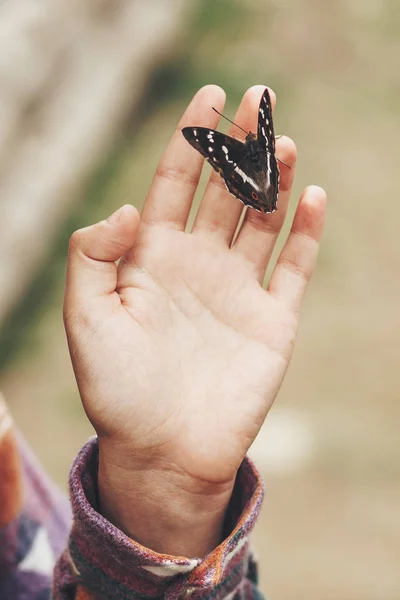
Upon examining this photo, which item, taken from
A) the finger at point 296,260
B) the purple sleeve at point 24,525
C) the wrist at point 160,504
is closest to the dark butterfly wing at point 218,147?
the finger at point 296,260

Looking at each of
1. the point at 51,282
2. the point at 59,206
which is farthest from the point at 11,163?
the point at 51,282

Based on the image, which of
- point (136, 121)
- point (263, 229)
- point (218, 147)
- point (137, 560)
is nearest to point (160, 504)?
point (137, 560)

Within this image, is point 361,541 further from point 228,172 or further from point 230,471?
point 228,172

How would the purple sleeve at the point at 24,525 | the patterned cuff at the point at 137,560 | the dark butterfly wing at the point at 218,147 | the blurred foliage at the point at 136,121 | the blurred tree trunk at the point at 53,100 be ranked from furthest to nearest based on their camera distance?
the blurred tree trunk at the point at 53,100, the blurred foliage at the point at 136,121, the purple sleeve at the point at 24,525, the dark butterfly wing at the point at 218,147, the patterned cuff at the point at 137,560

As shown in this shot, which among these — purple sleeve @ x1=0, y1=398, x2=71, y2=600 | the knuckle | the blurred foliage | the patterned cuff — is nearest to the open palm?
the knuckle

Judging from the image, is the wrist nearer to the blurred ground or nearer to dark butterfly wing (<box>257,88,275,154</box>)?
dark butterfly wing (<box>257,88,275,154</box>)

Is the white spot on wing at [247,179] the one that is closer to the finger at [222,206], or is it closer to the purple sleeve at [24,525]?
the finger at [222,206]

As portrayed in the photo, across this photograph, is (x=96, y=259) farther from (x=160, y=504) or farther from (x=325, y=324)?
(x=325, y=324)
